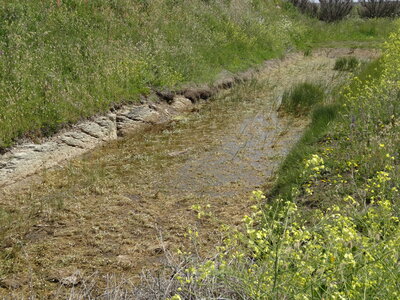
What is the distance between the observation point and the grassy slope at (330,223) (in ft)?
7.64

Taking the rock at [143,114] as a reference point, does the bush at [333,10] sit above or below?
above

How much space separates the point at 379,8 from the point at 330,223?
28191 millimetres

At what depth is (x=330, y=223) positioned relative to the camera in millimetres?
3656

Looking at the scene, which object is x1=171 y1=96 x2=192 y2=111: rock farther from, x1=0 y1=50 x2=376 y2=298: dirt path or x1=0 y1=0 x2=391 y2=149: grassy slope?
x1=0 y1=50 x2=376 y2=298: dirt path

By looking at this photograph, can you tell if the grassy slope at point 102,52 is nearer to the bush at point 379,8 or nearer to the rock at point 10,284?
the rock at point 10,284

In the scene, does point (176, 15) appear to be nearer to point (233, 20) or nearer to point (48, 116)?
point (233, 20)

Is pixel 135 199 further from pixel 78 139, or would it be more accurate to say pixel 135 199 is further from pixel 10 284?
pixel 78 139

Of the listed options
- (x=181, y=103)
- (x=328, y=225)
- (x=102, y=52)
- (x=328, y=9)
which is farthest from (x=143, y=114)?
(x=328, y=9)

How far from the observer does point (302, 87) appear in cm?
1069

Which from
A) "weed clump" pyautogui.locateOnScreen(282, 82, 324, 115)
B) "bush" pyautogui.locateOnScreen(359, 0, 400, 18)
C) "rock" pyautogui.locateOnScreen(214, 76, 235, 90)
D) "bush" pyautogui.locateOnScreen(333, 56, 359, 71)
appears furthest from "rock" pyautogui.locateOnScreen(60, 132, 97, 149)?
"bush" pyautogui.locateOnScreen(359, 0, 400, 18)

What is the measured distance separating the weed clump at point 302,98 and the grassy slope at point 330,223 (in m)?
0.77

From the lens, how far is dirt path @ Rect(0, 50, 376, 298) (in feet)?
15.3

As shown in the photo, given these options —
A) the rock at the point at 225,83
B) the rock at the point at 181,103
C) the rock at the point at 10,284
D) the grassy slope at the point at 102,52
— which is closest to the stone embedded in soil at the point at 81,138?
the rock at the point at 181,103

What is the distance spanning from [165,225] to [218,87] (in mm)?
7485
